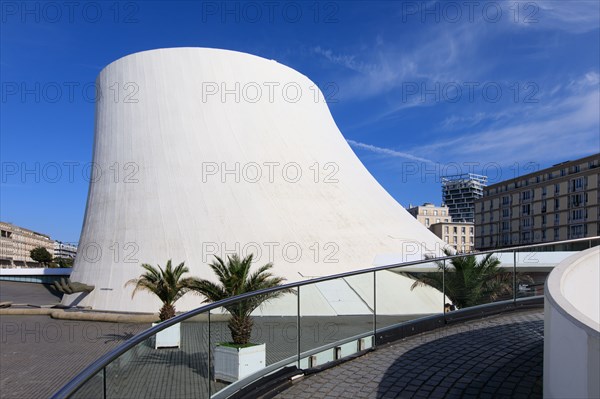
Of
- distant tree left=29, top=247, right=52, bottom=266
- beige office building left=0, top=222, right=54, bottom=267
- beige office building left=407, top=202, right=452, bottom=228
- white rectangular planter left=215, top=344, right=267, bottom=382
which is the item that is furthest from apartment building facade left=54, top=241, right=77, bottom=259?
white rectangular planter left=215, top=344, right=267, bottom=382

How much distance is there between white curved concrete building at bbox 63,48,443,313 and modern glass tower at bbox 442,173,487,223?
132 meters

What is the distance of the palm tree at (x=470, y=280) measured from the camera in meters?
6.31

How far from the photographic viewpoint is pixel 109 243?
A: 2158 centimetres

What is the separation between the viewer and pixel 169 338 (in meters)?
3.16

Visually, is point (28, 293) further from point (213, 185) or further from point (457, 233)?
point (457, 233)

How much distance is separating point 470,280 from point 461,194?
505ft

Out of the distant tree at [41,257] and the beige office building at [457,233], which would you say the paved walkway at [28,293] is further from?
the beige office building at [457,233]

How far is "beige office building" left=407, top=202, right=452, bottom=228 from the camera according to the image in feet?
320

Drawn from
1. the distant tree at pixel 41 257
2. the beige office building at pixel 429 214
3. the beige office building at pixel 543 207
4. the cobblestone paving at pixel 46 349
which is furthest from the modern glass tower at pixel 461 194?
the cobblestone paving at pixel 46 349

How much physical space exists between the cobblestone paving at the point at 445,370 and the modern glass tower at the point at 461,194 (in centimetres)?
14892

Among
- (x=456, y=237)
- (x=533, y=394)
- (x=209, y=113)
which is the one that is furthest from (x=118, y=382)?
(x=456, y=237)

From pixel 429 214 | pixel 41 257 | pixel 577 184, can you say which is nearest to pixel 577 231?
pixel 577 184

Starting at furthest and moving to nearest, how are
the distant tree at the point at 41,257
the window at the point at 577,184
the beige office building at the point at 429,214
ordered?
the beige office building at the point at 429,214, the distant tree at the point at 41,257, the window at the point at 577,184

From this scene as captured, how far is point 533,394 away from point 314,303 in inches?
85.6
